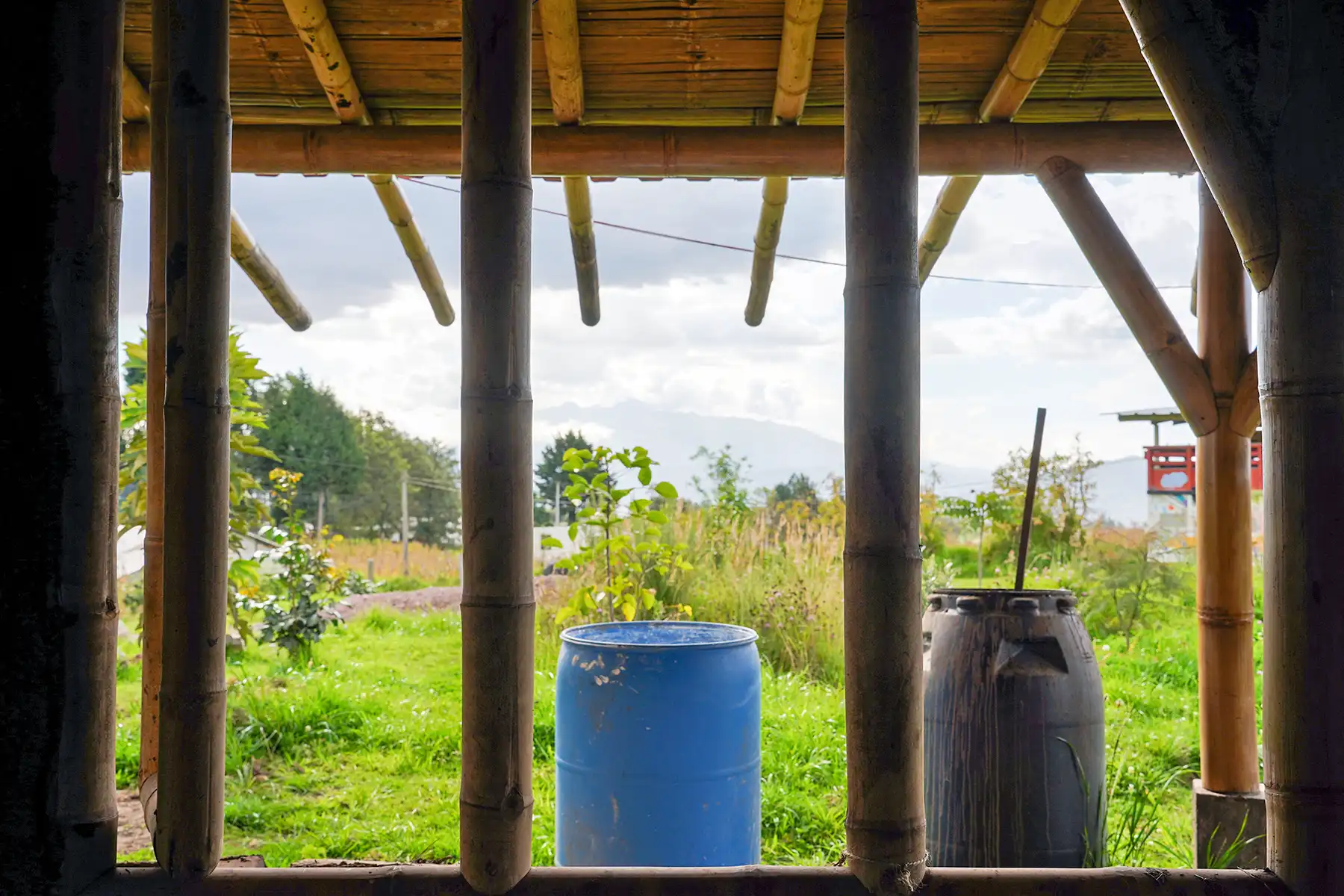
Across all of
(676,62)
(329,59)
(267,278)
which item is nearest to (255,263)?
(267,278)

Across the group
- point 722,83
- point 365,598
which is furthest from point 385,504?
point 722,83

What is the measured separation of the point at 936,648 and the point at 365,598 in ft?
26.6

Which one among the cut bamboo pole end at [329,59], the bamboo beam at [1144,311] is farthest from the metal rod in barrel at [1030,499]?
the cut bamboo pole end at [329,59]

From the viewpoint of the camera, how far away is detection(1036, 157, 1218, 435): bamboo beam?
3.12 meters

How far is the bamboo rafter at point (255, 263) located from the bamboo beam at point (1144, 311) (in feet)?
9.86

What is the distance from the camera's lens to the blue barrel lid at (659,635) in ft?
8.72

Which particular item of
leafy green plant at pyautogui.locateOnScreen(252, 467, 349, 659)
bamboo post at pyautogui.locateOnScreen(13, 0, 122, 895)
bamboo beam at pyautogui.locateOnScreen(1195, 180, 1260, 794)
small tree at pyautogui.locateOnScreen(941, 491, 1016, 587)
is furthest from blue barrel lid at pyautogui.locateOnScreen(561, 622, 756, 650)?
small tree at pyautogui.locateOnScreen(941, 491, 1016, 587)

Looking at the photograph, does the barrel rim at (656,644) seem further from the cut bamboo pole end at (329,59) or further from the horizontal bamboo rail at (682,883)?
the cut bamboo pole end at (329,59)

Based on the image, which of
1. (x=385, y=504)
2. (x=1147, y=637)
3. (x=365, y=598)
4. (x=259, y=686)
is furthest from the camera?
(x=385, y=504)

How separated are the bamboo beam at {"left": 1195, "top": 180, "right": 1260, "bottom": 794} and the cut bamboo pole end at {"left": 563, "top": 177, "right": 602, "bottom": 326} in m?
2.35

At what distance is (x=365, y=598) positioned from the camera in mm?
9688

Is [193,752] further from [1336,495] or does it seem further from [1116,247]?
[1116,247]

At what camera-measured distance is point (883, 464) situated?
1.71m

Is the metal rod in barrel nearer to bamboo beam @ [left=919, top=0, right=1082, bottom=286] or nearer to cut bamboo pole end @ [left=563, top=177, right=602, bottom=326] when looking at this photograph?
bamboo beam @ [left=919, top=0, right=1082, bottom=286]
